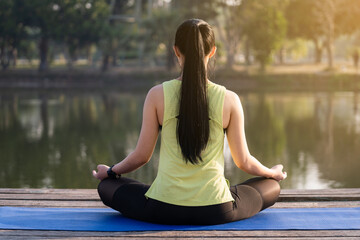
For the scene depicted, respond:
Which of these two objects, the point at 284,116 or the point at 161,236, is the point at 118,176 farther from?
the point at 284,116

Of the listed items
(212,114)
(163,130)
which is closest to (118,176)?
(163,130)

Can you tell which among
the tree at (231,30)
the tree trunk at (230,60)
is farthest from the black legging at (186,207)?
the tree at (231,30)

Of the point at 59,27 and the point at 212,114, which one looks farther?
the point at 59,27

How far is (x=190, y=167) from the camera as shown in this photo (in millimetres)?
3264

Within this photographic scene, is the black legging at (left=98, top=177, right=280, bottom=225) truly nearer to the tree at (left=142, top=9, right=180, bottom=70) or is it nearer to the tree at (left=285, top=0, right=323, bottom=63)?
the tree at (left=142, top=9, right=180, bottom=70)

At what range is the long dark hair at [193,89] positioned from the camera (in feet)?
10.3

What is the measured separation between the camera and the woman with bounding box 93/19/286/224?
10.4ft

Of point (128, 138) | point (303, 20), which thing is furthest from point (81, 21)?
point (128, 138)

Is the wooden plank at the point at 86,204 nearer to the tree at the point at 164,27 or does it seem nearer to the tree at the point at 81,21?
the tree at the point at 164,27

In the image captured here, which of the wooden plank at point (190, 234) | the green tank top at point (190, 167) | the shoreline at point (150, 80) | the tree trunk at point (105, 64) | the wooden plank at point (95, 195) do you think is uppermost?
the green tank top at point (190, 167)

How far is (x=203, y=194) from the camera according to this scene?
326 centimetres

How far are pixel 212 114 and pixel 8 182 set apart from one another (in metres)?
8.03

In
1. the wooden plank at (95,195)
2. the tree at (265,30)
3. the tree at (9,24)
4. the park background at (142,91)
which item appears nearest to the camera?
the wooden plank at (95,195)

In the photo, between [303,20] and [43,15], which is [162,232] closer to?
[43,15]
